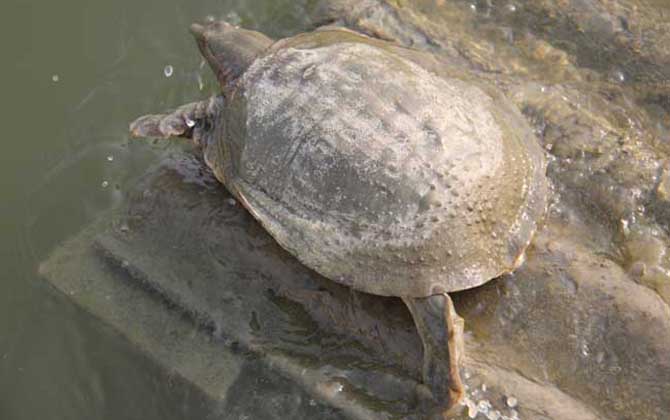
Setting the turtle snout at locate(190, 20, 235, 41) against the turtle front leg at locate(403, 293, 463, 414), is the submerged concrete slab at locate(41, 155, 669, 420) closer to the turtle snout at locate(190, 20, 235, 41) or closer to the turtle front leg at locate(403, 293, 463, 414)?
the turtle front leg at locate(403, 293, 463, 414)

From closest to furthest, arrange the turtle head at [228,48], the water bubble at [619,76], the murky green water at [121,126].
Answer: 1. the murky green water at [121,126]
2. the turtle head at [228,48]
3. the water bubble at [619,76]

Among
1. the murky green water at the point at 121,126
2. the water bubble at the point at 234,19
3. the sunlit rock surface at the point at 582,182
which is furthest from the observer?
the water bubble at the point at 234,19

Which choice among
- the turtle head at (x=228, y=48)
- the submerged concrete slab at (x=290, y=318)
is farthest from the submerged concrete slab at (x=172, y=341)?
the turtle head at (x=228, y=48)

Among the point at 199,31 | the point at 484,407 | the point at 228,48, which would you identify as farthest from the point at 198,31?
the point at 484,407

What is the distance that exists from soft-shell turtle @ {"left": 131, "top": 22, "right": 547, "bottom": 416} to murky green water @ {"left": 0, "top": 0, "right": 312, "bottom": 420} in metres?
0.86

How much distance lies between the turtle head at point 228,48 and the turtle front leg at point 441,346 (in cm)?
129

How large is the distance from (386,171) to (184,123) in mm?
1192

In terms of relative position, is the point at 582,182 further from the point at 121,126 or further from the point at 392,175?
the point at 121,126

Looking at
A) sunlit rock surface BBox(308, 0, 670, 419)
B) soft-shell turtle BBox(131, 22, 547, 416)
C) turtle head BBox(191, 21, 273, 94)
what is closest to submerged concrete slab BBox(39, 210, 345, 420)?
soft-shell turtle BBox(131, 22, 547, 416)

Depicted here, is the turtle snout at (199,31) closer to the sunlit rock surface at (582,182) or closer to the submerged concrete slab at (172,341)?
the sunlit rock surface at (582,182)

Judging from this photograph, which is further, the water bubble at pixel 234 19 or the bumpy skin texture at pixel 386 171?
the water bubble at pixel 234 19

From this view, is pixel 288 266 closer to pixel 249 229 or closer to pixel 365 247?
pixel 249 229

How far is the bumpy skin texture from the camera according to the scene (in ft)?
8.16

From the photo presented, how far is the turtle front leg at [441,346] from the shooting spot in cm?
241
